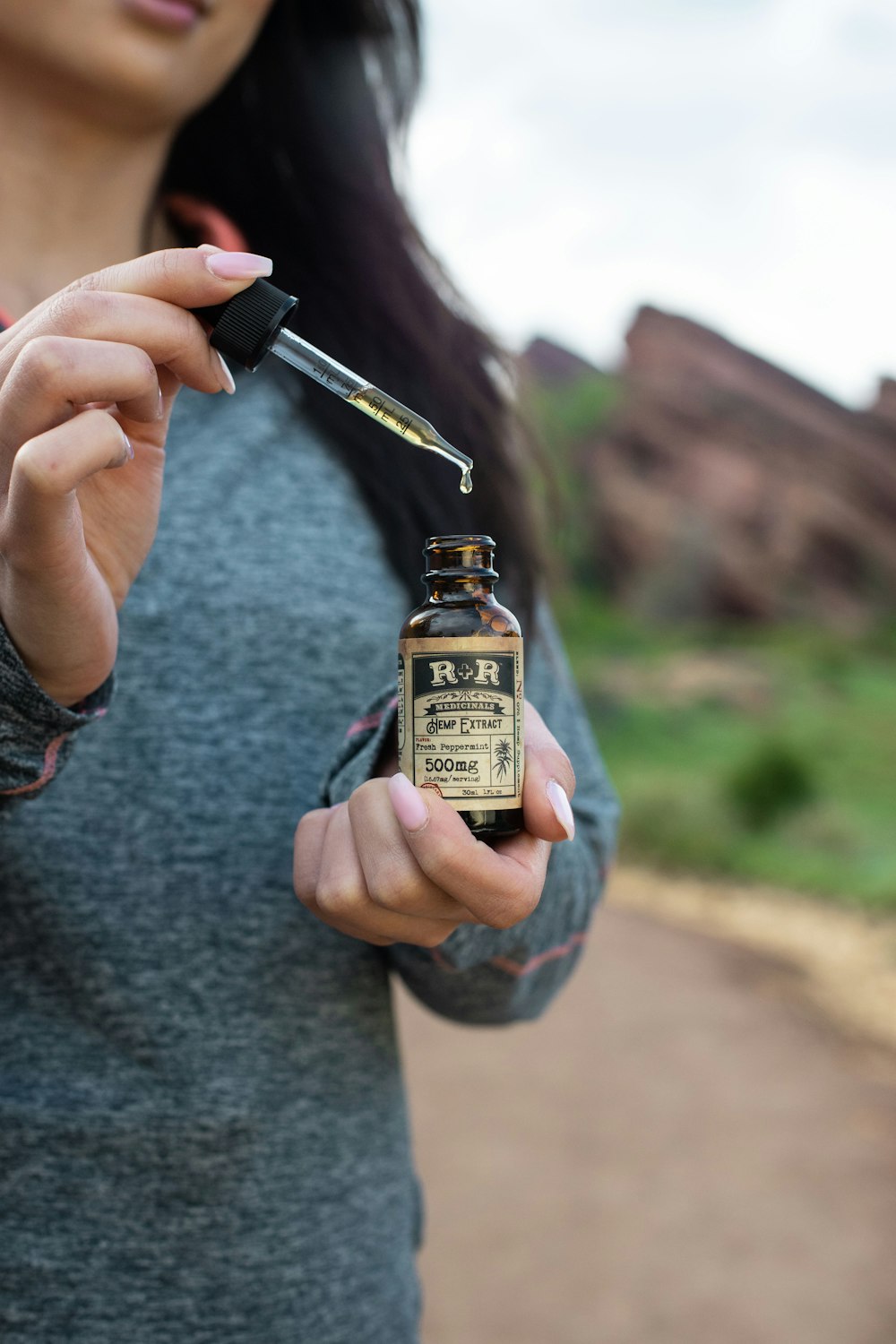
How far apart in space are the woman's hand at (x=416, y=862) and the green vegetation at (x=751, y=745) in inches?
41.0

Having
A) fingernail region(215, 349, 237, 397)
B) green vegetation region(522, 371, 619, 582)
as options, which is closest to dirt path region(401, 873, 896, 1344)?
fingernail region(215, 349, 237, 397)

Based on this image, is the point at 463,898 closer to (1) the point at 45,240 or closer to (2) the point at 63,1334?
(2) the point at 63,1334

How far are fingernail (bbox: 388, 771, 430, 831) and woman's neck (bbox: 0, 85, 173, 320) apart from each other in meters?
0.91

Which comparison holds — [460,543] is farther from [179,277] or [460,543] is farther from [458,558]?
[179,277]

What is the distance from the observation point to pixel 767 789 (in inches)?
472

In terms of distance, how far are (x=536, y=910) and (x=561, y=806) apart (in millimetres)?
350

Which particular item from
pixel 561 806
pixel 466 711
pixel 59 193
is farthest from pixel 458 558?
pixel 59 193

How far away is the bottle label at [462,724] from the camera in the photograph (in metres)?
1.10

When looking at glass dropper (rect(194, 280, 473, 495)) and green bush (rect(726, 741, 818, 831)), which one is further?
green bush (rect(726, 741, 818, 831))

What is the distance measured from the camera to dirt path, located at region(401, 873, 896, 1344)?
5113 mm

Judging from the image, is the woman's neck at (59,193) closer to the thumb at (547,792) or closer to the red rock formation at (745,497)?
the thumb at (547,792)

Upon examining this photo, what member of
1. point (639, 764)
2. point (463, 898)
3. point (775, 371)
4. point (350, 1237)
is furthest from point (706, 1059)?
point (775, 371)

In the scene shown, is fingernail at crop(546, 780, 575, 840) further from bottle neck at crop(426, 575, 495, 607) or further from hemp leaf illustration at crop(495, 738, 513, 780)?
bottle neck at crop(426, 575, 495, 607)

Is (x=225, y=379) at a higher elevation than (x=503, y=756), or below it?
higher
